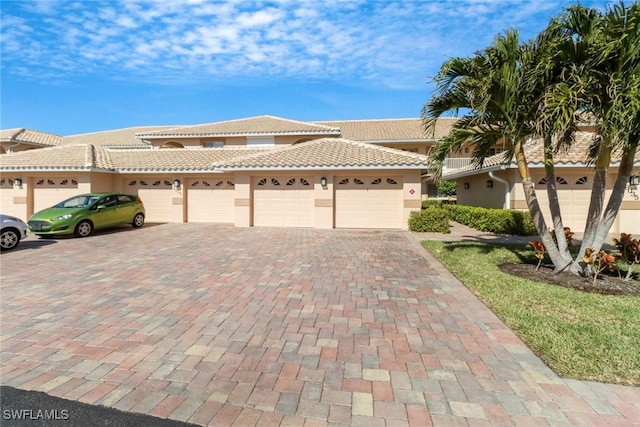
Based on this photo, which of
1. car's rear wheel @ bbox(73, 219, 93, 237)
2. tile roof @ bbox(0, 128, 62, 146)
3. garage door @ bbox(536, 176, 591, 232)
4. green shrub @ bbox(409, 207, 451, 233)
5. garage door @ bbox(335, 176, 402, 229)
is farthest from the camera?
tile roof @ bbox(0, 128, 62, 146)

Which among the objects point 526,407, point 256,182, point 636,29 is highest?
point 636,29

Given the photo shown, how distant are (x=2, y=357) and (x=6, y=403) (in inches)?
44.0

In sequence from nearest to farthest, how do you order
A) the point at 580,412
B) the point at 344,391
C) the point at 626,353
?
the point at 580,412
the point at 344,391
the point at 626,353

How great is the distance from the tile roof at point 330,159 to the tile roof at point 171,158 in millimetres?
2635

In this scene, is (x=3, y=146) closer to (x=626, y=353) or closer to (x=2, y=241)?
(x=2, y=241)

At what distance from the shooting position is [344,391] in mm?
3029

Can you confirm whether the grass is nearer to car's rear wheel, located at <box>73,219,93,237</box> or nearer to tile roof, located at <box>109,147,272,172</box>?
car's rear wheel, located at <box>73,219,93,237</box>

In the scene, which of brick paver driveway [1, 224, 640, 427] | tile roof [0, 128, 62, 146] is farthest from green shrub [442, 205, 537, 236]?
tile roof [0, 128, 62, 146]

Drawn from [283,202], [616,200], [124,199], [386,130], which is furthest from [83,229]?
[386,130]

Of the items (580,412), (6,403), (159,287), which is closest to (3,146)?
(159,287)

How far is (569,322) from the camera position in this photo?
4512mm

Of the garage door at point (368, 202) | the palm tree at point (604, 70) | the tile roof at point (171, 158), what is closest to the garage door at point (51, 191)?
the tile roof at point (171, 158)

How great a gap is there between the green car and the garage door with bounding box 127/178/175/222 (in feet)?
7.35

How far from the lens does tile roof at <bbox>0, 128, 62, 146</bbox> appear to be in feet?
84.7
